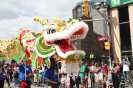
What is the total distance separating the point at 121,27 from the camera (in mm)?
21000

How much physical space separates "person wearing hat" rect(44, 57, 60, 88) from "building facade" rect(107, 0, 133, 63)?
15.9 meters

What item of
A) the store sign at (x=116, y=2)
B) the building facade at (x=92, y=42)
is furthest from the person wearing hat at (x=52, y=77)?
the building facade at (x=92, y=42)

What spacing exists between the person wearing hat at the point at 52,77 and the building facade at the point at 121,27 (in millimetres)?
15946

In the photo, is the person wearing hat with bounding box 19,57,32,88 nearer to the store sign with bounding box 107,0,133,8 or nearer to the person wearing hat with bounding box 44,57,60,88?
the person wearing hat with bounding box 44,57,60,88

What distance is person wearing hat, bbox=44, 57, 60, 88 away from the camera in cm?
519

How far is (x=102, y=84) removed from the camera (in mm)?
10742

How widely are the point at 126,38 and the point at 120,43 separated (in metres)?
0.75

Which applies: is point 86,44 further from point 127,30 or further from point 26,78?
point 26,78

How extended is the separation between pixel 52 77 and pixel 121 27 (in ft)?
55.5

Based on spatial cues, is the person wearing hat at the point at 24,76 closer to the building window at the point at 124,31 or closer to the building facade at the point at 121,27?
the building facade at the point at 121,27

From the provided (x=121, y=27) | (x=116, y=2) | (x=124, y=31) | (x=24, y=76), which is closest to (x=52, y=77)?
(x=24, y=76)

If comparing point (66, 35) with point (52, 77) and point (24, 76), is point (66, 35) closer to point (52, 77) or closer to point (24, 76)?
point (52, 77)

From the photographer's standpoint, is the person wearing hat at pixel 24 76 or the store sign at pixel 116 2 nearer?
the person wearing hat at pixel 24 76

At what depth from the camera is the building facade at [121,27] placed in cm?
2022
